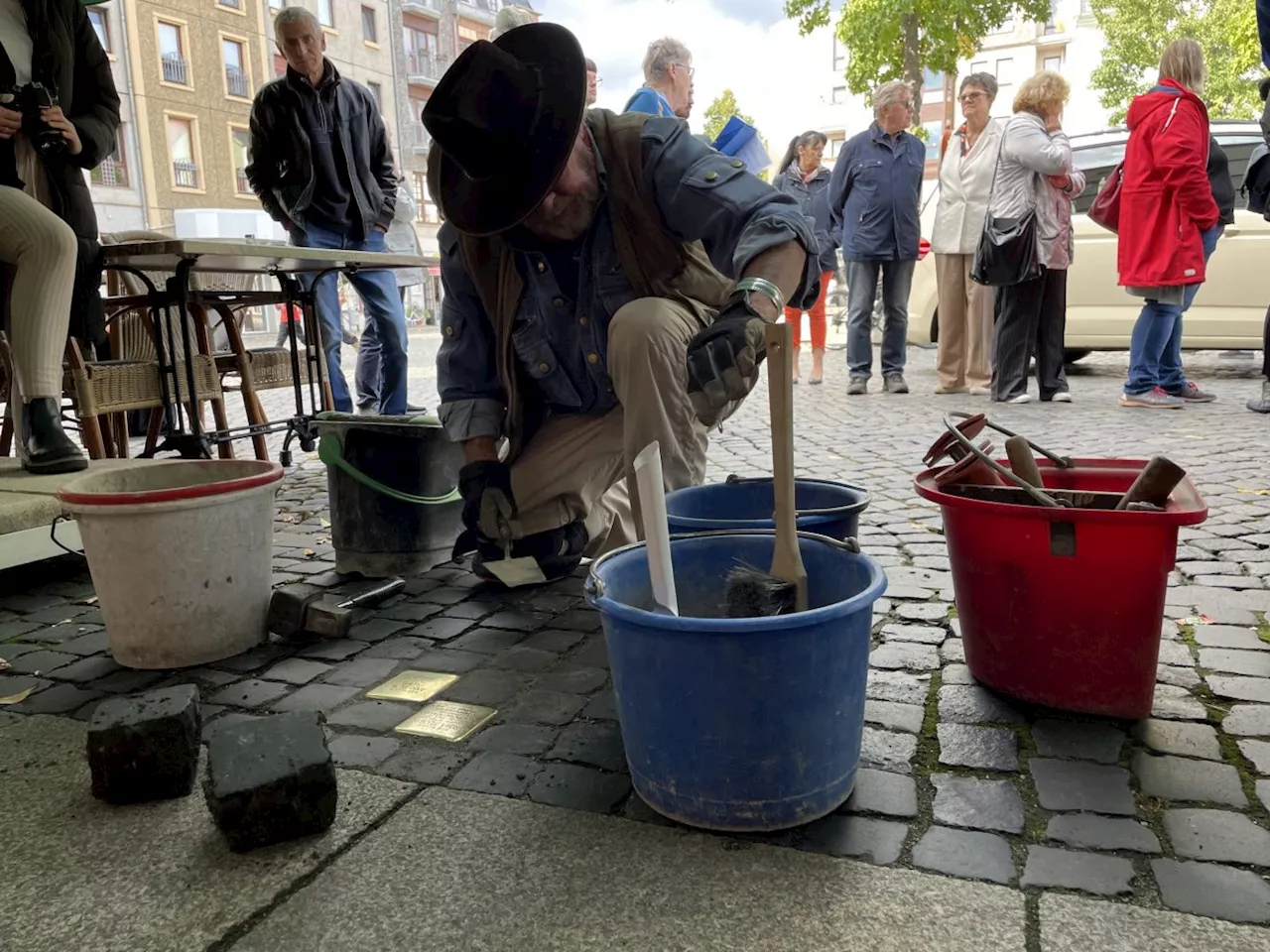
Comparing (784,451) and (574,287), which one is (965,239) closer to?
(574,287)

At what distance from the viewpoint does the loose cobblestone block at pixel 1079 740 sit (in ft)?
5.91

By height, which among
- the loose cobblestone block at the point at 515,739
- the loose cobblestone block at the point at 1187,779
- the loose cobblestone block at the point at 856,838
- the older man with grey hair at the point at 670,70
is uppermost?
the older man with grey hair at the point at 670,70

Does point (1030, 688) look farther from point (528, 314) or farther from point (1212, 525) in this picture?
point (1212, 525)

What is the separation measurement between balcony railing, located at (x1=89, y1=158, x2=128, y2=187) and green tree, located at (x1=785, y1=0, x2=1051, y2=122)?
1731 cm

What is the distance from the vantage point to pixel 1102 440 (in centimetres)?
509

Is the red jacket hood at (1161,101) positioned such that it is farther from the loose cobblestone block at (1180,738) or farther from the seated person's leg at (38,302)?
the seated person's leg at (38,302)

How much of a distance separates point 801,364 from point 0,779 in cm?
875

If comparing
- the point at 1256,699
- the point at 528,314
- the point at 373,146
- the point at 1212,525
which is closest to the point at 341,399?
the point at 373,146

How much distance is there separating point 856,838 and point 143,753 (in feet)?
4.09

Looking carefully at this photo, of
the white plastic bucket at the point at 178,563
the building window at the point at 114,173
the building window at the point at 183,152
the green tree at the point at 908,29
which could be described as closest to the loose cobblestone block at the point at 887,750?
the white plastic bucket at the point at 178,563

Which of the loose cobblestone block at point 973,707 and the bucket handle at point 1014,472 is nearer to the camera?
the bucket handle at point 1014,472

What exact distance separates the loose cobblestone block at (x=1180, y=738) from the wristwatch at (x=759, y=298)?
3.67ft

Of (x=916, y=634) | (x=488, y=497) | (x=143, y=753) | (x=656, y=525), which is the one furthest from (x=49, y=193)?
(x=916, y=634)

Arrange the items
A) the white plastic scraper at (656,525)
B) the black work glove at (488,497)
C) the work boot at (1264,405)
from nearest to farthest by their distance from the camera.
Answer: the white plastic scraper at (656,525)
the black work glove at (488,497)
the work boot at (1264,405)
